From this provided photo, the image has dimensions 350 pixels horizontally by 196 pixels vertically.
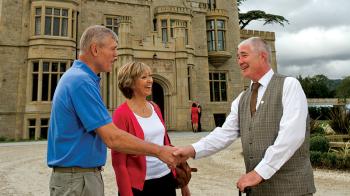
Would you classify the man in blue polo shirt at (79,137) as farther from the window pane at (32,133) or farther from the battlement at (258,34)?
the battlement at (258,34)

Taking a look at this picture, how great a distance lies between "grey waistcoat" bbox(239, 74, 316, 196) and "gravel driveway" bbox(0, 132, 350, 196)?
3.13 meters

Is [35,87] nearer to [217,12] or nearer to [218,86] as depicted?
[218,86]

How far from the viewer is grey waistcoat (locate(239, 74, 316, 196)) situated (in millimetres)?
Answer: 2061

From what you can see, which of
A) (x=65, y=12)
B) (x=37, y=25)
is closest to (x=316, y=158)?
(x=65, y=12)

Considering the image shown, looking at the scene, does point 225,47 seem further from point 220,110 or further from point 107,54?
point 107,54

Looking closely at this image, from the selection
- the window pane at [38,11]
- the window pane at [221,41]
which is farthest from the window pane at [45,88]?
the window pane at [221,41]

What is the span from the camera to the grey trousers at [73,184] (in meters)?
1.96

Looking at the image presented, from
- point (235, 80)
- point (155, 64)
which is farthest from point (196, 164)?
point (235, 80)

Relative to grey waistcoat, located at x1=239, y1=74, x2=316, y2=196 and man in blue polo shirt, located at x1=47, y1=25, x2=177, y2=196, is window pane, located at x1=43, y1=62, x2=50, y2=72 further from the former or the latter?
grey waistcoat, located at x1=239, y1=74, x2=316, y2=196

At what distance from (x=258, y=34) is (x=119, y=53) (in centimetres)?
1473

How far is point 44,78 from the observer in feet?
53.8

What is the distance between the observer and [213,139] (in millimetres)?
2566

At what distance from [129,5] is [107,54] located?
18.4 metres

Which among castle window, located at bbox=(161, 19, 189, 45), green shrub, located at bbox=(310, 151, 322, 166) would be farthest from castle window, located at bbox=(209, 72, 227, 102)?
green shrub, located at bbox=(310, 151, 322, 166)
